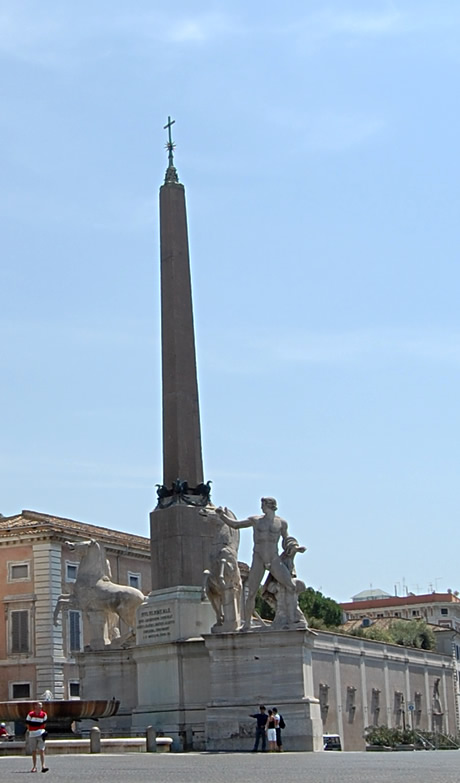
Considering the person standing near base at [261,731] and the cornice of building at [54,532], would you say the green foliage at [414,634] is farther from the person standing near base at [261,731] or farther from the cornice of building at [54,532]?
the person standing near base at [261,731]

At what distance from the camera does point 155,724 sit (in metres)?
24.5

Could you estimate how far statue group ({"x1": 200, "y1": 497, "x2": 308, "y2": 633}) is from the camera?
23328 mm

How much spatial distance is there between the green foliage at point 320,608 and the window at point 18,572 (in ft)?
81.1

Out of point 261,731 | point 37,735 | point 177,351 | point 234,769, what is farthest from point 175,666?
point 234,769

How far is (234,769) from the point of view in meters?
16.1

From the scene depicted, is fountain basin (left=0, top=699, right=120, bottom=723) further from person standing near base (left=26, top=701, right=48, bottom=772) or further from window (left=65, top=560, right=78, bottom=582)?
window (left=65, top=560, right=78, bottom=582)

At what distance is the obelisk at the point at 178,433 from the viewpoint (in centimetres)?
2550

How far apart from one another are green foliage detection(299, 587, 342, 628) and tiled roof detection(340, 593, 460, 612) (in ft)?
151

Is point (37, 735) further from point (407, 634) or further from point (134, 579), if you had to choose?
point (407, 634)

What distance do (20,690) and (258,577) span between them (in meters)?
26.5

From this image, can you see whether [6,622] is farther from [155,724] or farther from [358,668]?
[155,724]

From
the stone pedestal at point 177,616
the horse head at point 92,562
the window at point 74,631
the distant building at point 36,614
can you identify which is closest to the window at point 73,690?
the distant building at point 36,614

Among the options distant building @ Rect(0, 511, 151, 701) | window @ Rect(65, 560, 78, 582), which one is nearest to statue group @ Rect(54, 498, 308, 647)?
distant building @ Rect(0, 511, 151, 701)

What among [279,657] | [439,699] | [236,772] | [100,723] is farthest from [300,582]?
[439,699]
